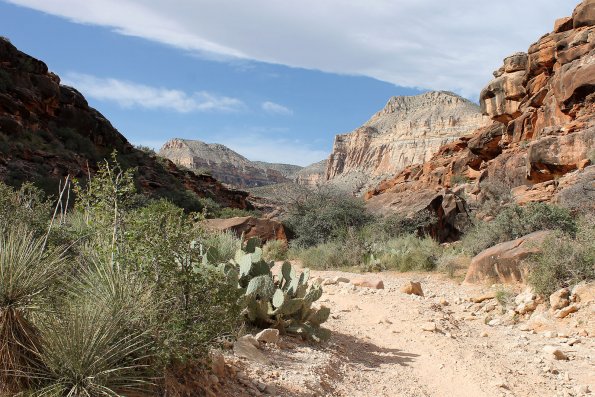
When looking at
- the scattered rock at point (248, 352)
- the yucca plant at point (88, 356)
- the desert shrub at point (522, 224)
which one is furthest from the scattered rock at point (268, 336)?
the desert shrub at point (522, 224)

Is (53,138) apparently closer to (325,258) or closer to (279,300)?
(325,258)

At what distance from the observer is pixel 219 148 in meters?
119

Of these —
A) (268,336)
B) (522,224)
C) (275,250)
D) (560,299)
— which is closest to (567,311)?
(560,299)

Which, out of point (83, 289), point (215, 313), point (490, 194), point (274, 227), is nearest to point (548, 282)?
point (215, 313)

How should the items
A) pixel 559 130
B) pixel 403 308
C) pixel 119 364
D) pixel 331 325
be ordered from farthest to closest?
pixel 559 130
pixel 403 308
pixel 331 325
pixel 119 364

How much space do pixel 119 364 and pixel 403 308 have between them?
545cm

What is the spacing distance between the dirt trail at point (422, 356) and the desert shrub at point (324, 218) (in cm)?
814

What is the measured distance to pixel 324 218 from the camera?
17.7 m

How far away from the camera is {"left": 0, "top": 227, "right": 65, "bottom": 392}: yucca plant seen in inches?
104

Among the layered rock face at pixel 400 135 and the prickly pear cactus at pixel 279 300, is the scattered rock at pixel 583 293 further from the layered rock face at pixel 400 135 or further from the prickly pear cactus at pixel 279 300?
the layered rock face at pixel 400 135

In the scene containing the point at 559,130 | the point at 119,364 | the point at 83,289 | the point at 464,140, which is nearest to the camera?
the point at 119,364

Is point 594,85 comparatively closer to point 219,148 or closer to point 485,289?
point 485,289

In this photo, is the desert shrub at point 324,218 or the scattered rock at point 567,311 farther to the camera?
the desert shrub at point 324,218

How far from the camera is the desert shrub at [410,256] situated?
40.6 ft
